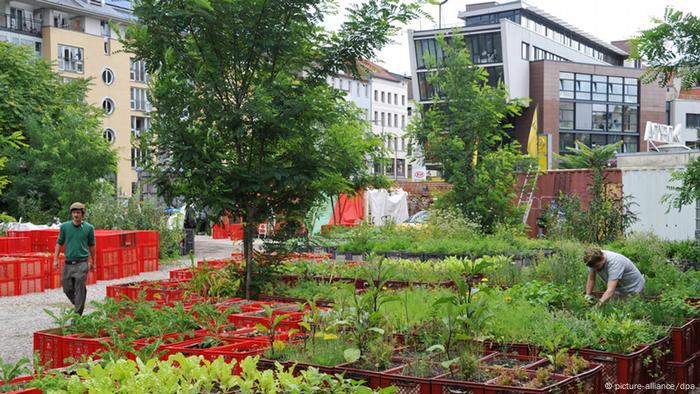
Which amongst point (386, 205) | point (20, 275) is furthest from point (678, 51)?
point (386, 205)

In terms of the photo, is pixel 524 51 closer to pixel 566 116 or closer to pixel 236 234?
pixel 566 116

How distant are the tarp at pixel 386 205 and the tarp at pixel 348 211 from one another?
1.97 ft

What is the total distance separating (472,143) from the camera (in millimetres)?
19609

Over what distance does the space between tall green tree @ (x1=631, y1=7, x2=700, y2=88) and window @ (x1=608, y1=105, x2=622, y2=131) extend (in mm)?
71821

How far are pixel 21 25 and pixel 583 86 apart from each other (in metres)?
50.7

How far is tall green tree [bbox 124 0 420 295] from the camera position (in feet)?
35.6

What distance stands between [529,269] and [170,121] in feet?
19.3

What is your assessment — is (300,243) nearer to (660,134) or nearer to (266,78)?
(266,78)

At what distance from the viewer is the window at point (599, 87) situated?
260ft

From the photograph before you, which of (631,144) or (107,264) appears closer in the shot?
(107,264)

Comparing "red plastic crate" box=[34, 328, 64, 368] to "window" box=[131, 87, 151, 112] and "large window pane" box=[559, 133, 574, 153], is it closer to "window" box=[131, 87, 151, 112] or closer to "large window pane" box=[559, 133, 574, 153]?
"window" box=[131, 87, 151, 112]

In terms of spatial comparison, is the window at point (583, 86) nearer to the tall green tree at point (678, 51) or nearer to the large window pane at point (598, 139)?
the large window pane at point (598, 139)

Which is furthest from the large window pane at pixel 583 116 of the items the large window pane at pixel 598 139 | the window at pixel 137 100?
the window at pixel 137 100

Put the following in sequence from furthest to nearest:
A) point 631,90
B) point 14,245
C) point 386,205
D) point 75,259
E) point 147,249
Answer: point 631,90 < point 386,205 < point 147,249 < point 14,245 < point 75,259
